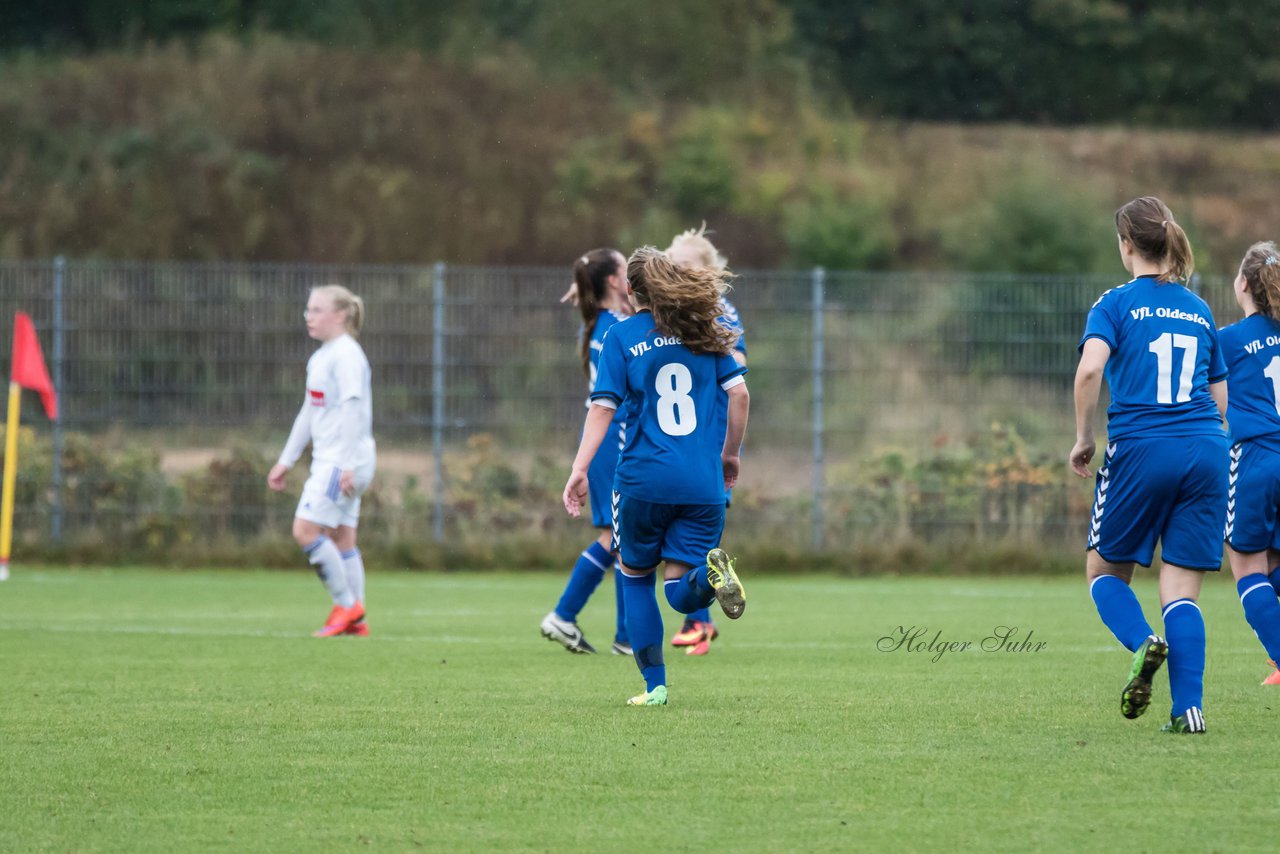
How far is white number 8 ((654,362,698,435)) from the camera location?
271 inches

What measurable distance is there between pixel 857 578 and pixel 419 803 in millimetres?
10870

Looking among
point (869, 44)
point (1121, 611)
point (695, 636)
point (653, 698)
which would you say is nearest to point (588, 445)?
point (653, 698)

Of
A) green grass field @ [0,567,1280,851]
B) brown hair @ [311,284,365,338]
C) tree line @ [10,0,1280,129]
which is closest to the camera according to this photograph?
green grass field @ [0,567,1280,851]

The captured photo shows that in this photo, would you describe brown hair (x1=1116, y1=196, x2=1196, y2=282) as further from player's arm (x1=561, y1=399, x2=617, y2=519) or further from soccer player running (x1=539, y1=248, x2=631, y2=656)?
soccer player running (x1=539, y1=248, x2=631, y2=656)

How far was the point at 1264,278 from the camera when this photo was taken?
24.0ft

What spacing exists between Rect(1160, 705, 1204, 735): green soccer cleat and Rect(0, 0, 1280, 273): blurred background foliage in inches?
1058

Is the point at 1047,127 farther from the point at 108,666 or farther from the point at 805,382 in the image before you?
the point at 108,666

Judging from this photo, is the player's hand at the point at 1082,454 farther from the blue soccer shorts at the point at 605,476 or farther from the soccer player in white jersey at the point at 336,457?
the soccer player in white jersey at the point at 336,457

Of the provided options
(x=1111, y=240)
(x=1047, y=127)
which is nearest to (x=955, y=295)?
(x=1111, y=240)

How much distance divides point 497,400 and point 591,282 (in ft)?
23.8

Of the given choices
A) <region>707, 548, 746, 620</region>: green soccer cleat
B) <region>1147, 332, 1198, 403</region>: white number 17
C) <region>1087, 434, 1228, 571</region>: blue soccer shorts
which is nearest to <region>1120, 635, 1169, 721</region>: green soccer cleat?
<region>1087, 434, 1228, 571</region>: blue soccer shorts

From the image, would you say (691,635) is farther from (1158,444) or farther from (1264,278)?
(1158,444)

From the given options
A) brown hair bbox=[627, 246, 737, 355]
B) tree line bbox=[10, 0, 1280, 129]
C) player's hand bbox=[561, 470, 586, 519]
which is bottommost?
player's hand bbox=[561, 470, 586, 519]

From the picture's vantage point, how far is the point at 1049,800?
501 cm
